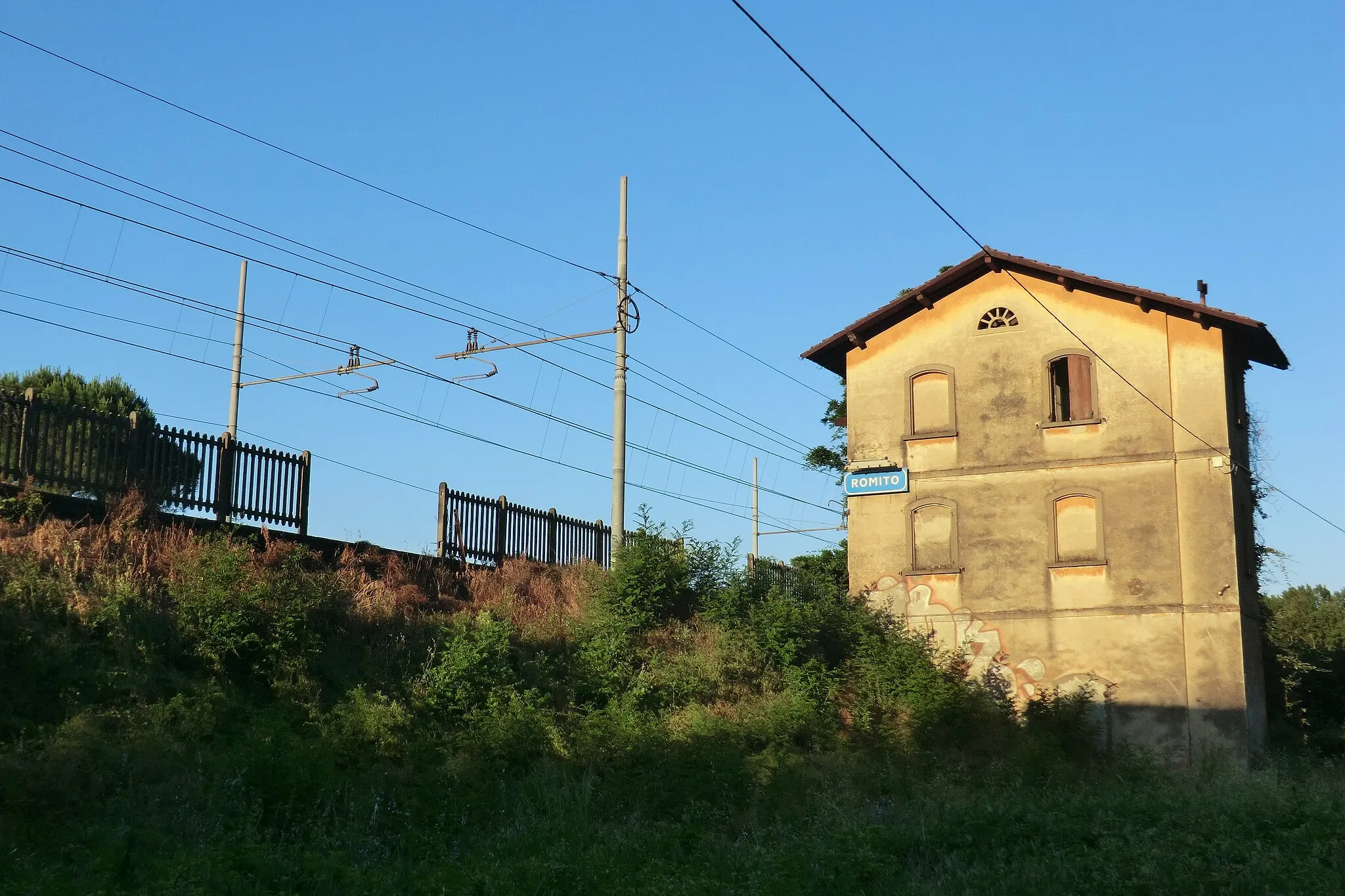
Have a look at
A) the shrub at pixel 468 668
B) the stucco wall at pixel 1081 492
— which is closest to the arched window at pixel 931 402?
the stucco wall at pixel 1081 492

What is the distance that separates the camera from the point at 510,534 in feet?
84.4

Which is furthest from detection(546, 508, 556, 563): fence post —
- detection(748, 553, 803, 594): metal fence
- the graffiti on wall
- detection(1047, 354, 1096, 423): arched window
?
detection(1047, 354, 1096, 423): arched window

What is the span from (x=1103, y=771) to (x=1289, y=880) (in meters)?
9.89

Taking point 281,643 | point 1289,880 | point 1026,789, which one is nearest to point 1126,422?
point 1026,789

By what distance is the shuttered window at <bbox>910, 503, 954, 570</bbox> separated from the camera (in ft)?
87.2

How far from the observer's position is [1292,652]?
3166 centimetres

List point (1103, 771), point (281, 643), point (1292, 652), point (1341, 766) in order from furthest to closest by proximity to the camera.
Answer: point (1292, 652) < point (1341, 766) < point (1103, 771) < point (281, 643)

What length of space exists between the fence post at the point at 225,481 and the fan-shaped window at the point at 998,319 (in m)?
15.8

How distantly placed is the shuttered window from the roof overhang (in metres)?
4.20

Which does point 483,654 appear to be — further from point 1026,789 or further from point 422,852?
point 1026,789

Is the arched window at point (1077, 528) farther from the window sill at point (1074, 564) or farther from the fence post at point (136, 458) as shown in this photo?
the fence post at point (136, 458)

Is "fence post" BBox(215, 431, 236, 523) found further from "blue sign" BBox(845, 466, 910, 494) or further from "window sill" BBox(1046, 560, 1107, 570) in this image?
"window sill" BBox(1046, 560, 1107, 570)

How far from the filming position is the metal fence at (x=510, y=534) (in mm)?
24109

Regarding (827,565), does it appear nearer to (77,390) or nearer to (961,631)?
(961,631)
